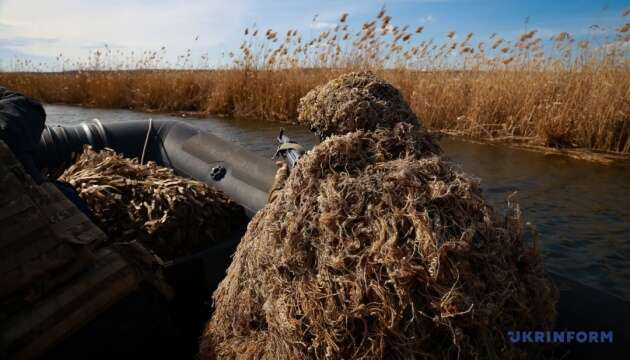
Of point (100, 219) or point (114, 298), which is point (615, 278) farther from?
point (100, 219)

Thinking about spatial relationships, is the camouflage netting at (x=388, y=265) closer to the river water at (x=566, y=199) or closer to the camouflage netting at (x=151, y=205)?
the camouflage netting at (x=151, y=205)

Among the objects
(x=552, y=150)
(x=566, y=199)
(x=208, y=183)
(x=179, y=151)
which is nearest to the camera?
(x=208, y=183)

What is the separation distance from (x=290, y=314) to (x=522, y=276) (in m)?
0.63

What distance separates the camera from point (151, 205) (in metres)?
2.13

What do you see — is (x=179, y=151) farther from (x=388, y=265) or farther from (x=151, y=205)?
(x=388, y=265)

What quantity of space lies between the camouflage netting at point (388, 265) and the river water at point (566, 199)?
4.31 feet

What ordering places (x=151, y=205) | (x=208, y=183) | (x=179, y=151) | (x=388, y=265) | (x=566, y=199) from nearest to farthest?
(x=388, y=265) < (x=151, y=205) < (x=208, y=183) < (x=179, y=151) < (x=566, y=199)

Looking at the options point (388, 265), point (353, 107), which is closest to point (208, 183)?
point (353, 107)

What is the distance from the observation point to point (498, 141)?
6000 mm

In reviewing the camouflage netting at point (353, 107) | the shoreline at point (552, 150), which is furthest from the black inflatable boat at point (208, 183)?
the shoreline at point (552, 150)

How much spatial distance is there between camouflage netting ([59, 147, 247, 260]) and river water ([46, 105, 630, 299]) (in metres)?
1.43

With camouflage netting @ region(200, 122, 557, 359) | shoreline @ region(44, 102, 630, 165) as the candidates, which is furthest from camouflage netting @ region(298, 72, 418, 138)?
shoreline @ region(44, 102, 630, 165)

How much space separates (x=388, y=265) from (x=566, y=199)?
362 cm

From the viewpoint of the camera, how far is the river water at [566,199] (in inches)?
111
